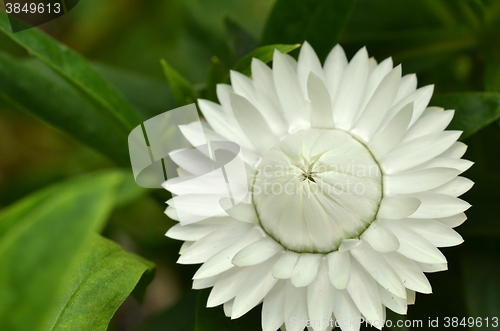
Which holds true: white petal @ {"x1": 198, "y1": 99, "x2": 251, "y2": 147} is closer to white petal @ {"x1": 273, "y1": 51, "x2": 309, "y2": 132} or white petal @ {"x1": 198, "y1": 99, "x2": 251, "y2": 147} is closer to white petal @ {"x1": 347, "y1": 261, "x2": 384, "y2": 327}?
white petal @ {"x1": 273, "y1": 51, "x2": 309, "y2": 132}

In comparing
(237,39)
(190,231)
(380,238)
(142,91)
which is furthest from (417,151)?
(142,91)

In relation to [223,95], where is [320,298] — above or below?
below

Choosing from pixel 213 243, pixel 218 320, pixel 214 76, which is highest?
pixel 214 76

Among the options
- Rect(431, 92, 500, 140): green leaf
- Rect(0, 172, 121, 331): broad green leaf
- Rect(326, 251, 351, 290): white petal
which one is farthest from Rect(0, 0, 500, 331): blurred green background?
Rect(0, 172, 121, 331): broad green leaf

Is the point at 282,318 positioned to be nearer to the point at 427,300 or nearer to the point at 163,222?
the point at 427,300

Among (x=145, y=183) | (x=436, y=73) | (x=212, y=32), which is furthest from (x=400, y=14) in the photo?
(x=145, y=183)

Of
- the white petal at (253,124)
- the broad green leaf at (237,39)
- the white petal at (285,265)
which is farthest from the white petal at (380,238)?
the broad green leaf at (237,39)

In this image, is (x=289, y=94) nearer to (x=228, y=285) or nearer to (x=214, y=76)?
(x=214, y=76)
